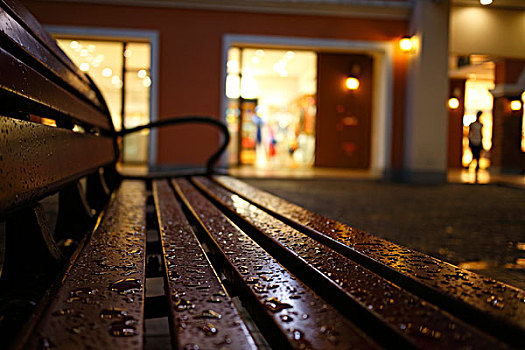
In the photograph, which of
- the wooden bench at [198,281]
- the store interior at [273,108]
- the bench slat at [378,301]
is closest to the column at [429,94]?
the store interior at [273,108]

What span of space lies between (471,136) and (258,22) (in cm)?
773

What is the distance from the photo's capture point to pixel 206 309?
0.78m

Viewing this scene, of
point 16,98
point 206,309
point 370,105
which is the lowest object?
point 206,309

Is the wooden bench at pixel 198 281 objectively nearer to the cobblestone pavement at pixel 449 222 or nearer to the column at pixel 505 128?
the cobblestone pavement at pixel 449 222

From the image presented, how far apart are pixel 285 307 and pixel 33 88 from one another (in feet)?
2.78

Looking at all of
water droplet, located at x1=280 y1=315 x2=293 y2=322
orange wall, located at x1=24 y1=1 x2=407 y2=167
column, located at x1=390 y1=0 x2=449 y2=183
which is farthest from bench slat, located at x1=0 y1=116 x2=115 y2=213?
column, located at x1=390 y1=0 x2=449 y2=183

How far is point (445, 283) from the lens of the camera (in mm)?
868

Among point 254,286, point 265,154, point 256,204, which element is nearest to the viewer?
point 254,286

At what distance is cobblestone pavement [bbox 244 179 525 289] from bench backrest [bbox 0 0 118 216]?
1996 millimetres

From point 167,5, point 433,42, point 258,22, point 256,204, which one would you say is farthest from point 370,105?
point 256,204

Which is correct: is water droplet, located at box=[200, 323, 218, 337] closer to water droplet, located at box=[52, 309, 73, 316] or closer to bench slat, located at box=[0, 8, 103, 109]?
water droplet, located at box=[52, 309, 73, 316]

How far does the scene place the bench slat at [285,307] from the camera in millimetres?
660

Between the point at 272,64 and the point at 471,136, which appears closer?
the point at 471,136

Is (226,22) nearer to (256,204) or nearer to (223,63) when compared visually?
(223,63)
